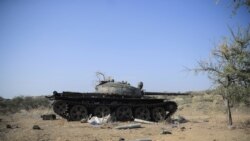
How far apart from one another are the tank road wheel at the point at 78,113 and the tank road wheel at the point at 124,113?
2114mm

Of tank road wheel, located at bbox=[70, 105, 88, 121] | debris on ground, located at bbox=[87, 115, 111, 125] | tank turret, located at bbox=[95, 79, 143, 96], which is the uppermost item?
tank turret, located at bbox=[95, 79, 143, 96]

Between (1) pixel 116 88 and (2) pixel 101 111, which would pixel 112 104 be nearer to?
(2) pixel 101 111

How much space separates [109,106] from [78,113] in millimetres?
1900

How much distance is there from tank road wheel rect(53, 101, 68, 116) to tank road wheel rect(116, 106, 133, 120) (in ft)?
11.0

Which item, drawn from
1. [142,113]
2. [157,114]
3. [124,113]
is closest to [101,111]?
[124,113]

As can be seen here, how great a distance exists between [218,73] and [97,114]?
758 cm

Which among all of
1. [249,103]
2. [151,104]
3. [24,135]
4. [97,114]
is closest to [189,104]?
[151,104]

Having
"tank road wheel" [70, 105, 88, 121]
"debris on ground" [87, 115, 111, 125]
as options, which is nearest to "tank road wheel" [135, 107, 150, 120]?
"debris on ground" [87, 115, 111, 125]

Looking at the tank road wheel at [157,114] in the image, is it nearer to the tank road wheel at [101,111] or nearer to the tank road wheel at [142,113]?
the tank road wheel at [142,113]

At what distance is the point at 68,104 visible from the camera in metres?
17.8

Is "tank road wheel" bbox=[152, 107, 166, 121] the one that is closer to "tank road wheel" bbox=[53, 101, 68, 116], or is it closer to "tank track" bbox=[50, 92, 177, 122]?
"tank track" bbox=[50, 92, 177, 122]

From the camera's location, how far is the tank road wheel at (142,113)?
19.8 meters

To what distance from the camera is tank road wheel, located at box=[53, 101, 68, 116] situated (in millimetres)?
17375

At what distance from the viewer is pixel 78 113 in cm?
1823
